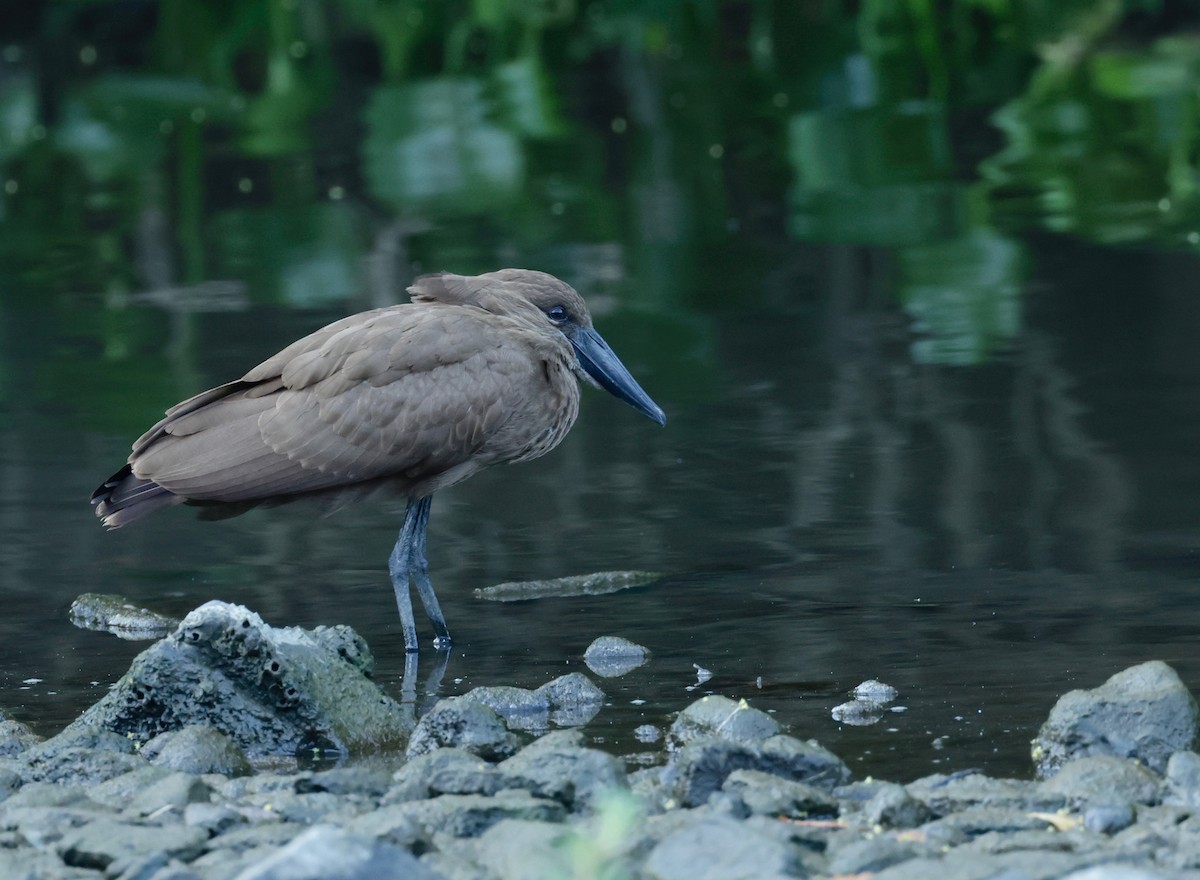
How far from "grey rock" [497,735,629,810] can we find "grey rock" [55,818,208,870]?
78cm

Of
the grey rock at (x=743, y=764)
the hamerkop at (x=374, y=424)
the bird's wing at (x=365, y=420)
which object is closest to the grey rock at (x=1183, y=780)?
the grey rock at (x=743, y=764)

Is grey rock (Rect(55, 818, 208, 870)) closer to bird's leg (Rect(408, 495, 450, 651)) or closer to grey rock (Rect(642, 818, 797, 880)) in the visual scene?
grey rock (Rect(642, 818, 797, 880))

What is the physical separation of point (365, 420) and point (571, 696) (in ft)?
4.77

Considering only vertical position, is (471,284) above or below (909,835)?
above

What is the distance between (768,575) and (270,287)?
6844 millimetres

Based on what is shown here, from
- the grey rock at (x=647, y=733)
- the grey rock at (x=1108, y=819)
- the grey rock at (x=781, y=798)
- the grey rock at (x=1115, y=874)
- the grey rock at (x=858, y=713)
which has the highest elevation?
the grey rock at (x=1115, y=874)

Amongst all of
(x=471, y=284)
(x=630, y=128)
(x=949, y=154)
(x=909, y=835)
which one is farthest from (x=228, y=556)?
(x=630, y=128)

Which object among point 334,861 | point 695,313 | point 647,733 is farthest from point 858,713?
point 695,313

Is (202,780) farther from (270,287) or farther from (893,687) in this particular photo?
(270,287)

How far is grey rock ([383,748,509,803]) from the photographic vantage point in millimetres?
4910

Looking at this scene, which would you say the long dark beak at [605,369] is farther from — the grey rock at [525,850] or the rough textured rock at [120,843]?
the rough textured rock at [120,843]

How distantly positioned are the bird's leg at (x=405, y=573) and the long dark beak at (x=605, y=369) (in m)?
0.85

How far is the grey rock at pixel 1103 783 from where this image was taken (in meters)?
4.78

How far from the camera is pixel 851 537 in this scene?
25.1ft
